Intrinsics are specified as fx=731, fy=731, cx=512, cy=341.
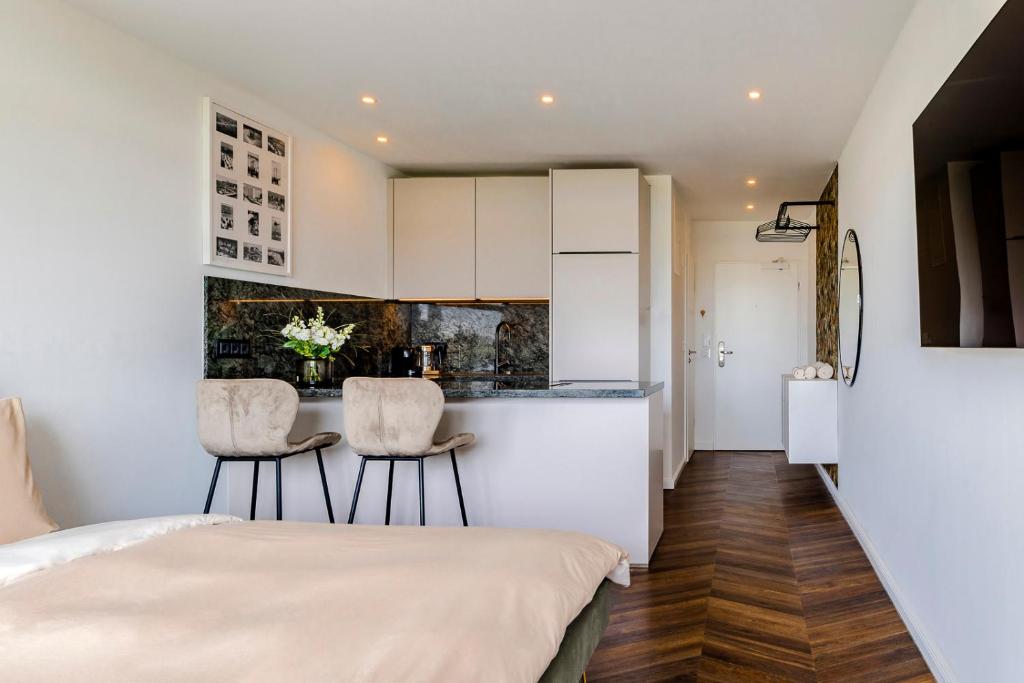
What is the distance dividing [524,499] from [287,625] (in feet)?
8.16

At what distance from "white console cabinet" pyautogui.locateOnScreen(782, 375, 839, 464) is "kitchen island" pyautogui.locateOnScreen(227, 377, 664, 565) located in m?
1.94

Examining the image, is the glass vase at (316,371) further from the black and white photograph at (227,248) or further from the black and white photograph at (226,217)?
the black and white photograph at (226,217)

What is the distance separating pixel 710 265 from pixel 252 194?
543 cm

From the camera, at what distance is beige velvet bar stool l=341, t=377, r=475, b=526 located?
3.14 meters

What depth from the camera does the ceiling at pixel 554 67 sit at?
2.89 meters

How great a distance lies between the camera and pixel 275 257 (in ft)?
13.4

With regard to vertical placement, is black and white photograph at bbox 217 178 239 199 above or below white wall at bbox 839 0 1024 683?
above

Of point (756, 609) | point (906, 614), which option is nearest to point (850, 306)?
point (906, 614)

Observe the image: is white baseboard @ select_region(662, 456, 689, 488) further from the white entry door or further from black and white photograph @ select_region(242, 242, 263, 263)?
black and white photograph @ select_region(242, 242, 263, 263)

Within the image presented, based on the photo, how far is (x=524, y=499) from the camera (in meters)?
3.71

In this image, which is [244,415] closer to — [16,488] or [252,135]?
[16,488]

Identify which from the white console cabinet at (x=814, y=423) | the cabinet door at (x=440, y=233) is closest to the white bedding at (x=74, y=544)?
the cabinet door at (x=440, y=233)

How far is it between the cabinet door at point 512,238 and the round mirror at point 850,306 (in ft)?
6.71

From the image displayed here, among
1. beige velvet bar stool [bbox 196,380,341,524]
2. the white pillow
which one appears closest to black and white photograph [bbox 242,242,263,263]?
beige velvet bar stool [bbox 196,380,341,524]
